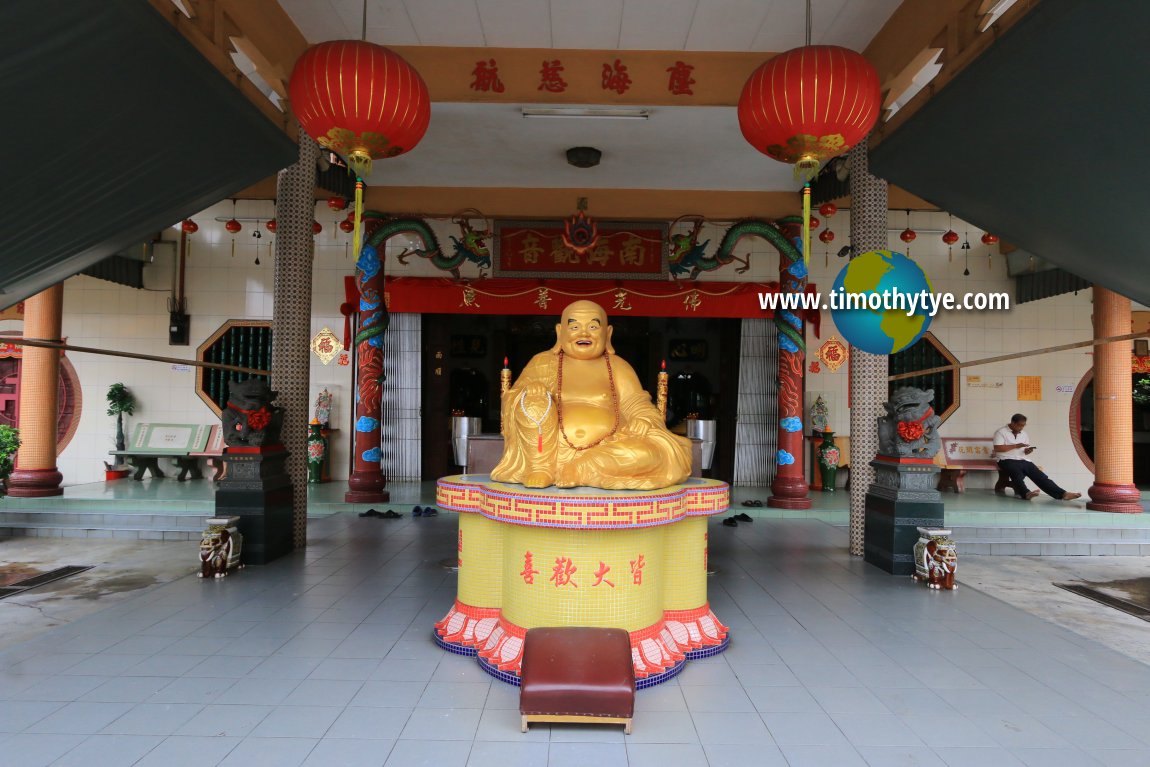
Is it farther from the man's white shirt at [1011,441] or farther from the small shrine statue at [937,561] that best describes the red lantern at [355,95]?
the man's white shirt at [1011,441]

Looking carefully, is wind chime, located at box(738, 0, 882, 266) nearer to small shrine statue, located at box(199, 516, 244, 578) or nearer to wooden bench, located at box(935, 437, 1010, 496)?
small shrine statue, located at box(199, 516, 244, 578)

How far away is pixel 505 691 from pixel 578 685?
1.80 ft

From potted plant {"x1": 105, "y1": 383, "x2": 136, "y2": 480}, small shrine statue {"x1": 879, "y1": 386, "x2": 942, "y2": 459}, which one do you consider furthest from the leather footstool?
potted plant {"x1": 105, "y1": 383, "x2": 136, "y2": 480}

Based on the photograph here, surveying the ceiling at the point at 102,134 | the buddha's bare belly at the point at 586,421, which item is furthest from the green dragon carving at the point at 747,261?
the ceiling at the point at 102,134

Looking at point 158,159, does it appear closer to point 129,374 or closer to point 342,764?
point 342,764

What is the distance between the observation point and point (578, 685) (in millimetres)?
2674

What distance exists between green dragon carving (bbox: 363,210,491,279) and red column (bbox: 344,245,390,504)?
23 cm

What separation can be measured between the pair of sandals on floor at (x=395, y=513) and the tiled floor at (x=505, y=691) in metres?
2.77

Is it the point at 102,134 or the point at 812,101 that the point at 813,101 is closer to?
the point at 812,101

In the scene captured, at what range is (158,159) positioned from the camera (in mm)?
3020

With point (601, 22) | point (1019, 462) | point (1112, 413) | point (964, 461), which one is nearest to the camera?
point (601, 22)

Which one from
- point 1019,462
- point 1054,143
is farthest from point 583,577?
point 1019,462

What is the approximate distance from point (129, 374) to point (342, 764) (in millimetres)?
9264

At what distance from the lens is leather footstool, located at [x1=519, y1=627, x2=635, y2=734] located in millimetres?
2654
